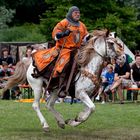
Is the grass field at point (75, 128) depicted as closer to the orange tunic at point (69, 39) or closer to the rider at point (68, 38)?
the rider at point (68, 38)

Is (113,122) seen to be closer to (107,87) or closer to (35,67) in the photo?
(35,67)

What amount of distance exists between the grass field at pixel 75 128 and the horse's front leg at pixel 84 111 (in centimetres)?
24

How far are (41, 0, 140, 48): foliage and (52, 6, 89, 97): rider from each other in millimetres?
29211

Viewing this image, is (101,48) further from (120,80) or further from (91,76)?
(120,80)

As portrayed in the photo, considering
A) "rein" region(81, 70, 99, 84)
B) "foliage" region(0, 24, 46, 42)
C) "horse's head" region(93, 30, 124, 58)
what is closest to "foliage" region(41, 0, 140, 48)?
"foliage" region(0, 24, 46, 42)

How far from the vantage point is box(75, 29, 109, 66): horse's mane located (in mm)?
12586

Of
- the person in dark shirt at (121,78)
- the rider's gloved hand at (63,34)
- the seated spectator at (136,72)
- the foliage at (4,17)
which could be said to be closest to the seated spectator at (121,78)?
the person in dark shirt at (121,78)

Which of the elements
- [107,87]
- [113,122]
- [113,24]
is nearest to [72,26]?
[113,122]

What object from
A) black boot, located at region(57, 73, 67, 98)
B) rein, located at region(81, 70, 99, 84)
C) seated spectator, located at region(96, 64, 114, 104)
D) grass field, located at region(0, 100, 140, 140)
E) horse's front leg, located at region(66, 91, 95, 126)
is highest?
rein, located at region(81, 70, 99, 84)

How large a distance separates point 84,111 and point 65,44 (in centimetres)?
148

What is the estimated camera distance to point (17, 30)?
156 feet

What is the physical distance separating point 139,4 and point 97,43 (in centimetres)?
3456

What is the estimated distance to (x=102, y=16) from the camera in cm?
4384

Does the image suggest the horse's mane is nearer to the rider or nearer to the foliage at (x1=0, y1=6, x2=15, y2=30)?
the rider
